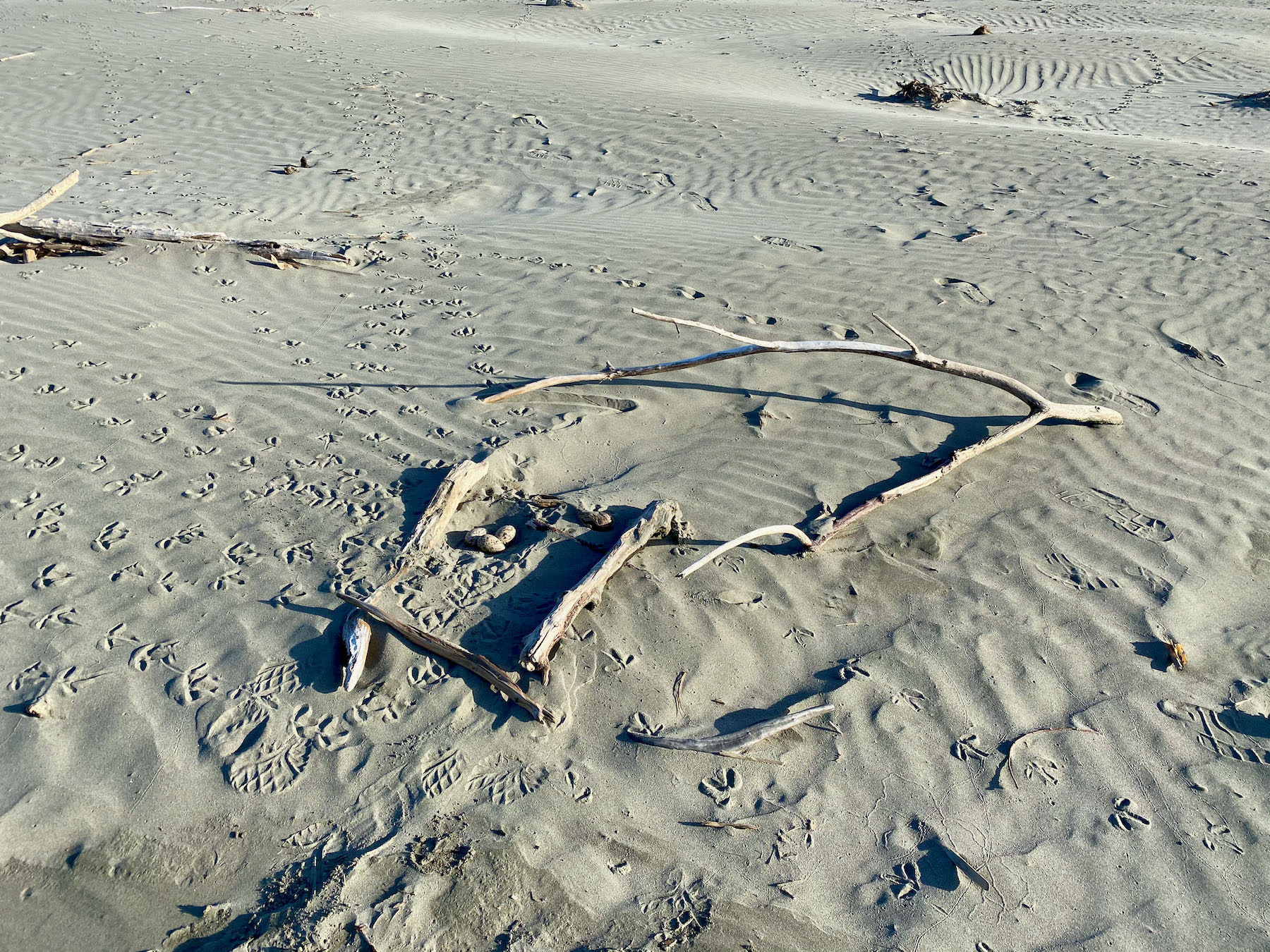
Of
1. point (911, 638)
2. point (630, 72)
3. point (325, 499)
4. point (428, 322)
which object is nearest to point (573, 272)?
point (428, 322)

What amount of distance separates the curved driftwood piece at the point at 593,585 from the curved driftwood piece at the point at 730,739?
1.47 ft

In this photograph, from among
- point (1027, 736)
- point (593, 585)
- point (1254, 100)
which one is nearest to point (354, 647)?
point (593, 585)

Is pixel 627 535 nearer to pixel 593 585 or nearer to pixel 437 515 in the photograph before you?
pixel 593 585

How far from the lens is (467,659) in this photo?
3139 millimetres

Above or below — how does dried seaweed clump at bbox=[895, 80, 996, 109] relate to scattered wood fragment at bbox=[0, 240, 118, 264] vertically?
above

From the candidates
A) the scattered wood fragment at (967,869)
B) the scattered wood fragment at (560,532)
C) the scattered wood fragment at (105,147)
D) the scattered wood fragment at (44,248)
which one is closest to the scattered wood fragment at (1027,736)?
the scattered wood fragment at (967,869)

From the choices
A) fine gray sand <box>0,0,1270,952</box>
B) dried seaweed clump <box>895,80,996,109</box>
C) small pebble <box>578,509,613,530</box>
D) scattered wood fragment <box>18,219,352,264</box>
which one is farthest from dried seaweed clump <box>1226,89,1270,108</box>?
small pebble <box>578,509,613,530</box>

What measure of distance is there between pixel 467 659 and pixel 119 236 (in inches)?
225

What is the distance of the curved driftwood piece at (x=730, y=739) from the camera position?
2932 millimetres

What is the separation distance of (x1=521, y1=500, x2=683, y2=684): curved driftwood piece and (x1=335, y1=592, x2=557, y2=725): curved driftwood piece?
11cm

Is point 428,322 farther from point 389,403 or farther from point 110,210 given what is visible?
point 110,210

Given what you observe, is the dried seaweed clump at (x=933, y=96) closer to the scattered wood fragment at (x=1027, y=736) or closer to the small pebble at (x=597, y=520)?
the small pebble at (x=597, y=520)

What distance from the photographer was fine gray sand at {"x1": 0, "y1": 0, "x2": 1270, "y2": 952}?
2.60m

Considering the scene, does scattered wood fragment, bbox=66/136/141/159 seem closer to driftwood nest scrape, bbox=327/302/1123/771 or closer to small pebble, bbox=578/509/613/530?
driftwood nest scrape, bbox=327/302/1123/771
